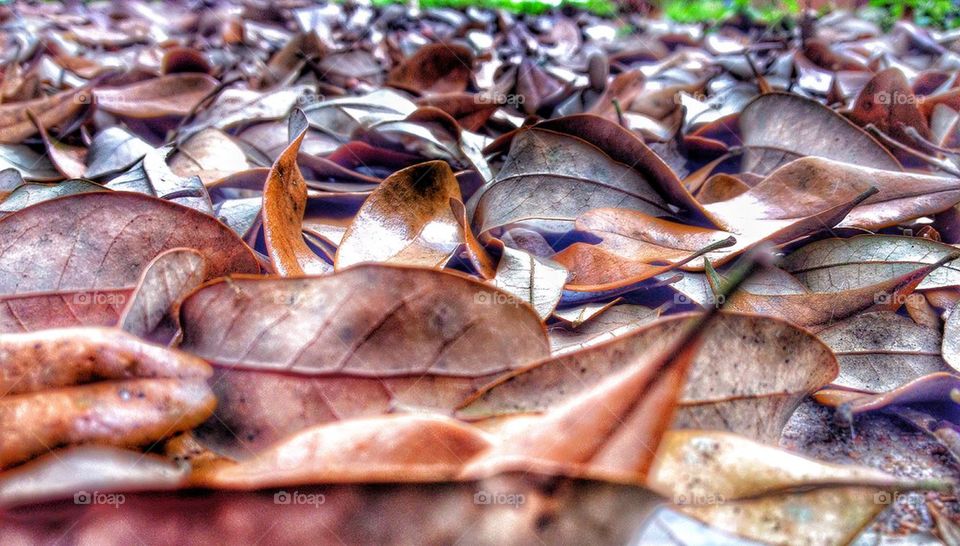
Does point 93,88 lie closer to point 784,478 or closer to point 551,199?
point 551,199

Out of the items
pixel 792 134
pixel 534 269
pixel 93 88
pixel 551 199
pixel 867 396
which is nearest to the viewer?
pixel 867 396

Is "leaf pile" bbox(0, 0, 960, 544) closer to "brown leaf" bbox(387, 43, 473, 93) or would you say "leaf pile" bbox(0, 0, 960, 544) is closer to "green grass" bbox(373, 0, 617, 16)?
"brown leaf" bbox(387, 43, 473, 93)

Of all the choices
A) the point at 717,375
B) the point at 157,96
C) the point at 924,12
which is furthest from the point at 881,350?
the point at 924,12

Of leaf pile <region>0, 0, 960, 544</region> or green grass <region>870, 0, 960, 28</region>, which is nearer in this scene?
leaf pile <region>0, 0, 960, 544</region>

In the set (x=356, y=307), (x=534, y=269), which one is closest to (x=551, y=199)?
(x=534, y=269)

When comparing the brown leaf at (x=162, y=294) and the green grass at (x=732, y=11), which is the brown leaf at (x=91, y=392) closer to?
the brown leaf at (x=162, y=294)

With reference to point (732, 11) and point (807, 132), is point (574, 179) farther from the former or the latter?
point (732, 11)

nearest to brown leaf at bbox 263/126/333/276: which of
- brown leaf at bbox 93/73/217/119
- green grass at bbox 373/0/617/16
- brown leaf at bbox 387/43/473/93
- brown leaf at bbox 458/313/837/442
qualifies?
brown leaf at bbox 458/313/837/442

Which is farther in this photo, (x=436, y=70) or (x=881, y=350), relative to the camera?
(x=436, y=70)
